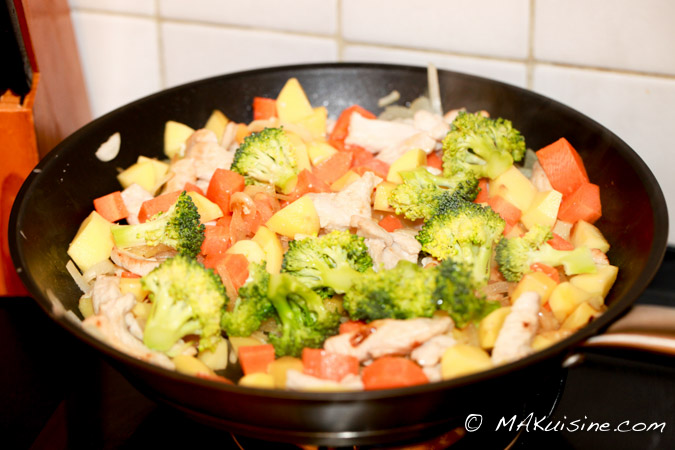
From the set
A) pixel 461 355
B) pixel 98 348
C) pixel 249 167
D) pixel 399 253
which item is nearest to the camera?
pixel 98 348

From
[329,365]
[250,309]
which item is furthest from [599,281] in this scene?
[250,309]

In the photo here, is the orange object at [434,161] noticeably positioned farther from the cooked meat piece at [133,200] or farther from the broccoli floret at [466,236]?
the cooked meat piece at [133,200]

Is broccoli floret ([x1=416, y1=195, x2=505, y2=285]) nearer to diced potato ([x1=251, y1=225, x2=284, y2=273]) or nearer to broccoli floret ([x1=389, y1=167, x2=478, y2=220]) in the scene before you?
broccoli floret ([x1=389, y1=167, x2=478, y2=220])

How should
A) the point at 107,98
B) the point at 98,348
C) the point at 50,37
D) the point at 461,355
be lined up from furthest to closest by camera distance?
1. the point at 107,98
2. the point at 50,37
3. the point at 461,355
4. the point at 98,348

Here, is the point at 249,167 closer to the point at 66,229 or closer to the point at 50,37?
the point at 66,229

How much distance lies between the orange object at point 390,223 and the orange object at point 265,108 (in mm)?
499

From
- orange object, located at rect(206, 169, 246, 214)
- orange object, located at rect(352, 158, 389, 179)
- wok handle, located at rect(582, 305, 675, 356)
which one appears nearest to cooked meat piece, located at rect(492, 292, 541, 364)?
wok handle, located at rect(582, 305, 675, 356)

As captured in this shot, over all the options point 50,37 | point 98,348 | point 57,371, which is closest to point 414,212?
point 98,348

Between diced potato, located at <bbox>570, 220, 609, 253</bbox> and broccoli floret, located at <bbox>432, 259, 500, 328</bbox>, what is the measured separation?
0.36 meters

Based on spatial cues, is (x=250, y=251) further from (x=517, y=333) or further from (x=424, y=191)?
(x=517, y=333)

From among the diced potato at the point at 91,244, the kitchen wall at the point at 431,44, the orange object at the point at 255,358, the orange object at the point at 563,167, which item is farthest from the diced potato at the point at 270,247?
the kitchen wall at the point at 431,44

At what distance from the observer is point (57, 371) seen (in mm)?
1531

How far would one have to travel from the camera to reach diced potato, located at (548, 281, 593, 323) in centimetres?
117

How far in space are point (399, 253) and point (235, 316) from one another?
379mm
